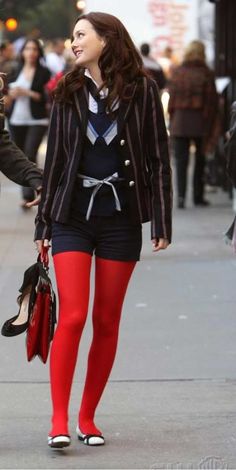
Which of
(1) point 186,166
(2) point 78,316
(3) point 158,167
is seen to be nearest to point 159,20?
(1) point 186,166

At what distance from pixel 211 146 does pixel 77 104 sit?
9.22 metres

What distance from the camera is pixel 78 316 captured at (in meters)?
5.32

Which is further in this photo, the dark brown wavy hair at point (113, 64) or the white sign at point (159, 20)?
the white sign at point (159, 20)

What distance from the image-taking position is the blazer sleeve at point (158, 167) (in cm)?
541

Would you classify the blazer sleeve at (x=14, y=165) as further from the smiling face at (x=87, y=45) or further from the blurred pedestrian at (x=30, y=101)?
the blurred pedestrian at (x=30, y=101)

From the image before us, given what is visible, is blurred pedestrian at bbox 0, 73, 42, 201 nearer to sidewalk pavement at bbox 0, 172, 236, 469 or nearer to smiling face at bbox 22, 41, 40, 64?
sidewalk pavement at bbox 0, 172, 236, 469

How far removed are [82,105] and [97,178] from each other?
1.03 feet

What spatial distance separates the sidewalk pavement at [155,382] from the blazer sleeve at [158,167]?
954 mm

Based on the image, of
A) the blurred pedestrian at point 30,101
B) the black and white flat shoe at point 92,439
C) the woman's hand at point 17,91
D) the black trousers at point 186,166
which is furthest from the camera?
the black trousers at point 186,166

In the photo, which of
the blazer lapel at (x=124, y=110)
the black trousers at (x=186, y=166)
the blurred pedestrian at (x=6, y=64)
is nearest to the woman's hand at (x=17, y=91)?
the blurred pedestrian at (x=6, y=64)

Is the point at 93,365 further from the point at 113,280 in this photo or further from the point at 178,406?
the point at 178,406

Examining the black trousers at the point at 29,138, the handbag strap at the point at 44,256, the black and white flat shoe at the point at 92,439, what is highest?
the handbag strap at the point at 44,256

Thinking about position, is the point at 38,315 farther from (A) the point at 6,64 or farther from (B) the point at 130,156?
(A) the point at 6,64

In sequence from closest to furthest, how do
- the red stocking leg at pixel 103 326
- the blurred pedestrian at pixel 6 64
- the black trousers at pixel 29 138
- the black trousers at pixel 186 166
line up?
the red stocking leg at pixel 103 326
the black trousers at pixel 29 138
the black trousers at pixel 186 166
the blurred pedestrian at pixel 6 64
